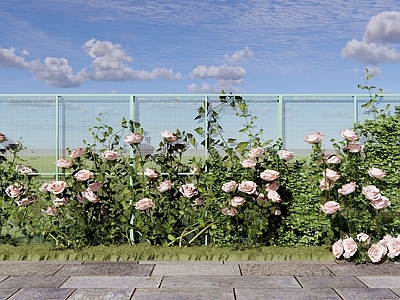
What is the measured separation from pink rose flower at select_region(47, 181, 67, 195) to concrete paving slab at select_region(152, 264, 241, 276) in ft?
5.51

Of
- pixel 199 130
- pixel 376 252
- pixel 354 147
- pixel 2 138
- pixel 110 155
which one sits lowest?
pixel 376 252

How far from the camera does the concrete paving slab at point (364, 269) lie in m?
6.40

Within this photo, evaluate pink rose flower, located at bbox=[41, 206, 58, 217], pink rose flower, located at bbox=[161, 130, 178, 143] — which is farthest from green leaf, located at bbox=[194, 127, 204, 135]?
pink rose flower, located at bbox=[41, 206, 58, 217]

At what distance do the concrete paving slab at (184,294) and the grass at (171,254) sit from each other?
1449 millimetres

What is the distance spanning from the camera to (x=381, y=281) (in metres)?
6.01

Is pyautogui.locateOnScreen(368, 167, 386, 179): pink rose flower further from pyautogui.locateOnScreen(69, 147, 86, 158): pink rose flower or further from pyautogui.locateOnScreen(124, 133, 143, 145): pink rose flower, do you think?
pyautogui.locateOnScreen(69, 147, 86, 158): pink rose flower

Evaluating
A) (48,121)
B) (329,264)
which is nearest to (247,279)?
(329,264)

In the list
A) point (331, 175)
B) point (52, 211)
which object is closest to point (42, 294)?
point (52, 211)

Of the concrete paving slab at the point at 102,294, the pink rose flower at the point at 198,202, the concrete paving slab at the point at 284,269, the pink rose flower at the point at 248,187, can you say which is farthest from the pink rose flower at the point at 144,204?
the concrete paving slab at the point at 102,294

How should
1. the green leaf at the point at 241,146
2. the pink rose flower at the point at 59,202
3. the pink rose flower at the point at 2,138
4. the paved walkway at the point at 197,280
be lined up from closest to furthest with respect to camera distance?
the paved walkway at the point at 197,280, the pink rose flower at the point at 59,202, the green leaf at the point at 241,146, the pink rose flower at the point at 2,138

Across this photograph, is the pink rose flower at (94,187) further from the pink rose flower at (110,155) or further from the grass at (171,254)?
the grass at (171,254)

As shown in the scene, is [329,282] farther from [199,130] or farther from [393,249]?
[199,130]

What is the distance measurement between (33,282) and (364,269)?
3566 millimetres

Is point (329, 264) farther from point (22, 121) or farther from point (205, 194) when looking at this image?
point (22, 121)
